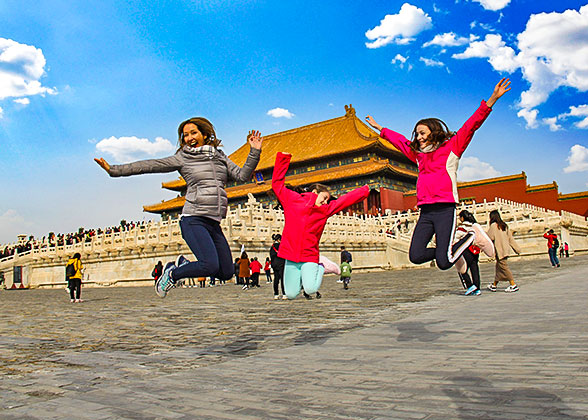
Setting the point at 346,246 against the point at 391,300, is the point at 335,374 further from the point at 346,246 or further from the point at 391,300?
the point at 346,246

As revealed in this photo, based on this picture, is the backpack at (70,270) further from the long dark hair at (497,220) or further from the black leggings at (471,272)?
the long dark hair at (497,220)

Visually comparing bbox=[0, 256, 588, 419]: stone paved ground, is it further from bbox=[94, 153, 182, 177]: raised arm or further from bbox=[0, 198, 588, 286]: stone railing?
bbox=[0, 198, 588, 286]: stone railing

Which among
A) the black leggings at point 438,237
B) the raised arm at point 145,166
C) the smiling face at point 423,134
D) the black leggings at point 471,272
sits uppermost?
the smiling face at point 423,134

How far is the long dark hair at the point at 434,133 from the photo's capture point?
4.50 m

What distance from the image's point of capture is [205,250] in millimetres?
4160

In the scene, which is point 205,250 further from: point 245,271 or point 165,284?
point 245,271

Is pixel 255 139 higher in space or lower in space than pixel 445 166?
higher

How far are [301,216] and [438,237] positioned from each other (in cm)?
120

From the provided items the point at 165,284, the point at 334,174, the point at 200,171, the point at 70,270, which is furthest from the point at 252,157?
the point at 334,174

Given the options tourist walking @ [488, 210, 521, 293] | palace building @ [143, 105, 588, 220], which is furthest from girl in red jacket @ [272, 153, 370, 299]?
palace building @ [143, 105, 588, 220]

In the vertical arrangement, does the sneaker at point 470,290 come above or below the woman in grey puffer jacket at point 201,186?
below

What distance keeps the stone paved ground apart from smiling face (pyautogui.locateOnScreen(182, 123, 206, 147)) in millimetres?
1889

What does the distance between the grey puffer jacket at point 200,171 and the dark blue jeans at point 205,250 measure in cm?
9

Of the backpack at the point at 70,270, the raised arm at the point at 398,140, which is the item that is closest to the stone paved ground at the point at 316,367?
the raised arm at the point at 398,140
